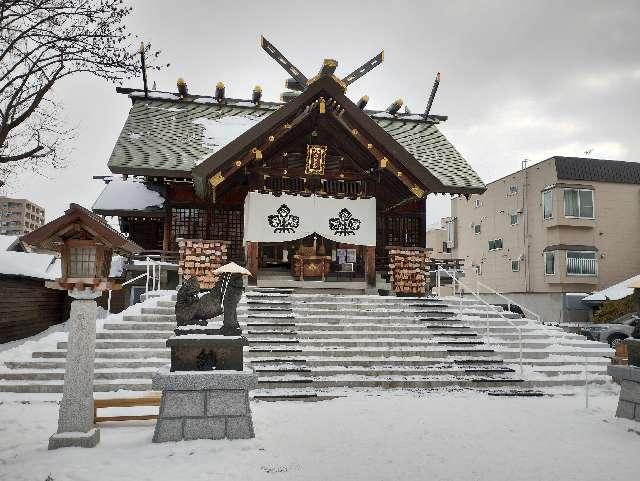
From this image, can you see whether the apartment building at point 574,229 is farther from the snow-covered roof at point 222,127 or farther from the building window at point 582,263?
the snow-covered roof at point 222,127

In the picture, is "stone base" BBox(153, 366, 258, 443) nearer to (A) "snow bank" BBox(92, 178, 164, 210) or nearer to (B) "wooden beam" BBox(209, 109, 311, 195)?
(B) "wooden beam" BBox(209, 109, 311, 195)

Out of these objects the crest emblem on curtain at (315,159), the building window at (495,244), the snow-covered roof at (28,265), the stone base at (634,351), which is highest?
the crest emblem on curtain at (315,159)

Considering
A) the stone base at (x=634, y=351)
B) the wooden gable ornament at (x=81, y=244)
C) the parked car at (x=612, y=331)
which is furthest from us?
the parked car at (x=612, y=331)

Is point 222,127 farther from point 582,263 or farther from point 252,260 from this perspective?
point 582,263

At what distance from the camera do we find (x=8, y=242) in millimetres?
20031

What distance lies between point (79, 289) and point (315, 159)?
10.7 m

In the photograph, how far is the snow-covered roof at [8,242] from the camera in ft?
63.5

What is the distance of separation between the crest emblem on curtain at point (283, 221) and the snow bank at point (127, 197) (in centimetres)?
559

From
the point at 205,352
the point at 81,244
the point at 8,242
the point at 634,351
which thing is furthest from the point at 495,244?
the point at 81,244

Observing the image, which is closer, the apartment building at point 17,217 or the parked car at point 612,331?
the parked car at point 612,331

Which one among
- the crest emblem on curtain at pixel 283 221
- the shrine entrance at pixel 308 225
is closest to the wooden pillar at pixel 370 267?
the shrine entrance at pixel 308 225

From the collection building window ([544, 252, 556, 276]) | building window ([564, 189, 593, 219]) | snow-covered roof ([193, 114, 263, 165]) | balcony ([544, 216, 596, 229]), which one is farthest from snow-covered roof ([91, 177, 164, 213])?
building window ([564, 189, 593, 219])

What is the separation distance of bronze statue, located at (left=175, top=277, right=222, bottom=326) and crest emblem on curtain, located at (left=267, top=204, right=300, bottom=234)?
8.54m

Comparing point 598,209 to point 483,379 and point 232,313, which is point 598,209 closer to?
point 483,379
